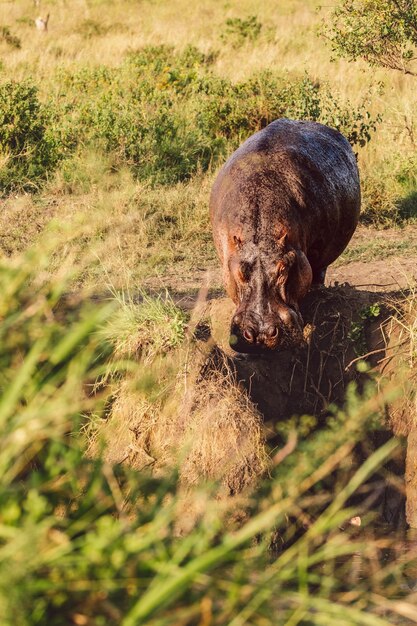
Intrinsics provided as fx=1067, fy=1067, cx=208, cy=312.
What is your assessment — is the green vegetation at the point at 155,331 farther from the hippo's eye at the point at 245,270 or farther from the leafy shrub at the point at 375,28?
the hippo's eye at the point at 245,270

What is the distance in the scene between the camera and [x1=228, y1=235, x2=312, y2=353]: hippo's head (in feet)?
19.5

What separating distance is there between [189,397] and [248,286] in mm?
726

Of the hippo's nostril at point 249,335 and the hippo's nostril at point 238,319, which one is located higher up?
the hippo's nostril at point 238,319

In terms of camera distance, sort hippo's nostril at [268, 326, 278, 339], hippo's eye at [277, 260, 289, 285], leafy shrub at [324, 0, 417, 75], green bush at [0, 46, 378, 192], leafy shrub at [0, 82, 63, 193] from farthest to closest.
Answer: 1. leafy shrub at [324, 0, 417, 75]
2. green bush at [0, 46, 378, 192]
3. leafy shrub at [0, 82, 63, 193]
4. hippo's eye at [277, 260, 289, 285]
5. hippo's nostril at [268, 326, 278, 339]

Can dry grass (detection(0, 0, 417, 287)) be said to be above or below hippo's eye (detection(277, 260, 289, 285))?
below

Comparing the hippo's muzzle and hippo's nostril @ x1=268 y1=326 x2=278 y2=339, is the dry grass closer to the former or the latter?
the hippo's muzzle

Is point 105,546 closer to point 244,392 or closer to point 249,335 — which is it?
point 249,335

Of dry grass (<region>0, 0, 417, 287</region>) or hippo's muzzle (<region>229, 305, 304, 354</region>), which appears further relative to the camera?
dry grass (<region>0, 0, 417, 287</region>)

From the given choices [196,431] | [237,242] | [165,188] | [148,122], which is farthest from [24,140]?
[196,431]

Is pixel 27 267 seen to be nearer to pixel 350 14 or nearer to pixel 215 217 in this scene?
→ pixel 215 217

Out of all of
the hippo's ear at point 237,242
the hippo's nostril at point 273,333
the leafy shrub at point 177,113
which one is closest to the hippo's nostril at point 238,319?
the hippo's nostril at point 273,333

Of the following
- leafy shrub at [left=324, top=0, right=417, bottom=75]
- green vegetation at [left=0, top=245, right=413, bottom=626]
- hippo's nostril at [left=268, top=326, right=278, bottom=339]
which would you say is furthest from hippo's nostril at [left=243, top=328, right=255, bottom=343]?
leafy shrub at [left=324, top=0, right=417, bottom=75]

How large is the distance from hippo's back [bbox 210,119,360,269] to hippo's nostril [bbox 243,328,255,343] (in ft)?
1.92

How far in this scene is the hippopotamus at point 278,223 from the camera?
6008 mm
